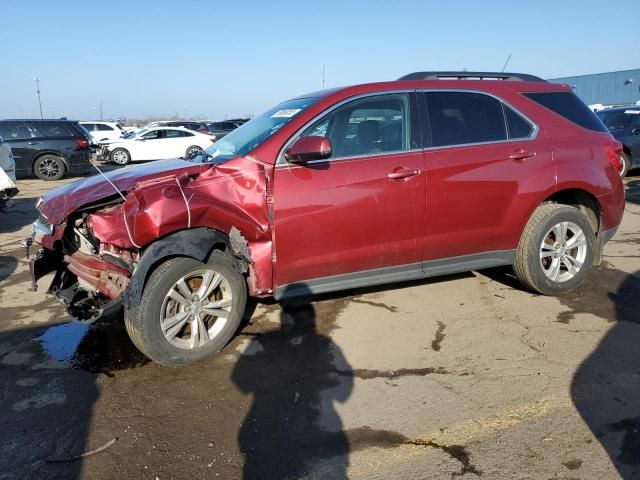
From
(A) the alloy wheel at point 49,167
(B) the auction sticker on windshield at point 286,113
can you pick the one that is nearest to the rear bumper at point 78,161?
(A) the alloy wheel at point 49,167

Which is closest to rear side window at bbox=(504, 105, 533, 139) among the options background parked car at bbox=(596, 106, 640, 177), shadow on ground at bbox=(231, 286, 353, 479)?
shadow on ground at bbox=(231, 286, 353, 479)

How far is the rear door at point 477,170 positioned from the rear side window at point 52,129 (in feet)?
46.9

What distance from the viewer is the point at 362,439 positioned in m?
2.79

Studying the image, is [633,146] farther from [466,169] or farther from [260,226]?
[260,226]

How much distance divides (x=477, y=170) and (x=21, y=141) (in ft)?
49.4

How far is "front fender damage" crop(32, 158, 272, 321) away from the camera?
3393 mm

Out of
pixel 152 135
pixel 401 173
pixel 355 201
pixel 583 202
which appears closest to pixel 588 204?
pixel 583 202

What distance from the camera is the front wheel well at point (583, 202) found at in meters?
4.79

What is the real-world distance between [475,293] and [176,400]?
3066 millimetres

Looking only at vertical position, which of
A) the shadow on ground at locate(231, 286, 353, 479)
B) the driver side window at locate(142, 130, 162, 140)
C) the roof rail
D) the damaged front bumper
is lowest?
the shadow on ground at locate(231, 286, 353, 479)

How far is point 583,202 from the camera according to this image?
4895mm

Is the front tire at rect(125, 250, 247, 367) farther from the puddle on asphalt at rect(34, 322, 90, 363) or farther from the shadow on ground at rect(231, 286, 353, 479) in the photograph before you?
the puddle on asphalt at rect(34, 322, 90, 363)

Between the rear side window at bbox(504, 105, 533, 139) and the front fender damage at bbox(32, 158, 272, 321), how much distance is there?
230 cm

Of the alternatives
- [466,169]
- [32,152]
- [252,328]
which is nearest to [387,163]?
[466,169]
